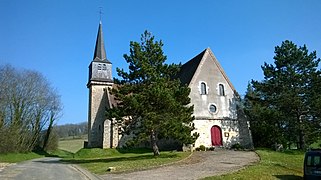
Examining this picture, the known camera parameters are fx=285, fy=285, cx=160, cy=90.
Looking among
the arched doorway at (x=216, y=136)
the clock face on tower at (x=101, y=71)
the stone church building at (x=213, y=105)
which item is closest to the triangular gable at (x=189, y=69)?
the stone church building at (x=213, y=105)

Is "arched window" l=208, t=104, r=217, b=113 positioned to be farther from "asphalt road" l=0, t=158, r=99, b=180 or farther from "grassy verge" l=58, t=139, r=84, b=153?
"grassy verge" l=58, t=139, r=84, b=153

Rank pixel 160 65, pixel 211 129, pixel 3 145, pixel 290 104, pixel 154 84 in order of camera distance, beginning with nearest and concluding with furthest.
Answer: pixel 154 84 → pixel 160 65 → pixel 290 104 → pixel 211 129 → pixel 3 145

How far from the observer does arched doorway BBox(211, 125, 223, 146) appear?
96.9 ft

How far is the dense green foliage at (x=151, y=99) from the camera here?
21.1 metres

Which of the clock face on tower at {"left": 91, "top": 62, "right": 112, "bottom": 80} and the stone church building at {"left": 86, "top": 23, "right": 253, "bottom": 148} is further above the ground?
the clock face on tower at {"left": 91, "top": 62, "right": 112, "bottom": 80}

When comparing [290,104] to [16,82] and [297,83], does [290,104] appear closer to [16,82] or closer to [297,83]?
[297,83]

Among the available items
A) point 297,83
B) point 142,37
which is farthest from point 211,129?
point 142,37

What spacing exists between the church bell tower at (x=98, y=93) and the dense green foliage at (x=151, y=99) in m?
17.0

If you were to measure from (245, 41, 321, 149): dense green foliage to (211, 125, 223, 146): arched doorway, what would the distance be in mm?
3857

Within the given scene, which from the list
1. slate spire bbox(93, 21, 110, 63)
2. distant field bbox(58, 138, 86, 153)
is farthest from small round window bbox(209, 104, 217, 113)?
distant field bbox(58, 138, 86, 153)

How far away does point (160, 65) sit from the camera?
23.5 meters

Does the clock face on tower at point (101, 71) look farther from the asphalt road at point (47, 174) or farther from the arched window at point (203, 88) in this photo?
the asphalt road at point (47, 174)

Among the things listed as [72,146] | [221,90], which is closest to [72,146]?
[72,146]

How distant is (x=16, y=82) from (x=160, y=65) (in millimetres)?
22373
